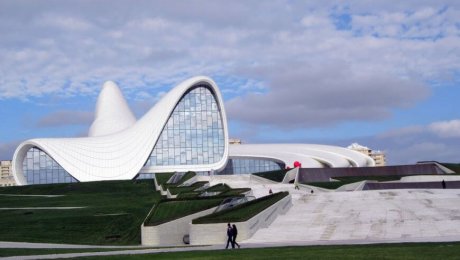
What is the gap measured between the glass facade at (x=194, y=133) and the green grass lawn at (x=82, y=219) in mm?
23961

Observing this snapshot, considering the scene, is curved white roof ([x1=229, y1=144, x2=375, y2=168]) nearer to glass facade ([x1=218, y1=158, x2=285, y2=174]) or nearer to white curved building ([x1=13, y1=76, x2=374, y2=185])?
white curved building ([x1=13, y1=76, x2=374, y2=185])

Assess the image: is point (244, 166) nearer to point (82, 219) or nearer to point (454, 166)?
point (454, 166)

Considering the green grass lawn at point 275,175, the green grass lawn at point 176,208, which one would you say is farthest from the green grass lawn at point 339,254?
the green grass lawn at point 275,175

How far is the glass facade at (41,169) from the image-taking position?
5532cm

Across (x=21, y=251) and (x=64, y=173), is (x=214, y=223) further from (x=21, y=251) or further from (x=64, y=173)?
(x=64, y=173)

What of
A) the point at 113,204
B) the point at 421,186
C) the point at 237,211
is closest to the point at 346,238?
the point at 237,211

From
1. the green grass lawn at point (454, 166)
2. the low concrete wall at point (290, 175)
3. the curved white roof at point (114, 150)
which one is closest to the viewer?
the green grass lawn at point (454, 166)

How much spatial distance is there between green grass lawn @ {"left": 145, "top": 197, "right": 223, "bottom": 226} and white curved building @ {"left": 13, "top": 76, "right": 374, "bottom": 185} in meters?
31.8

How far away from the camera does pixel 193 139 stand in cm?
6181

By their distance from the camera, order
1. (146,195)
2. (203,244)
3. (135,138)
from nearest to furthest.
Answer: (203,244) < (146,195) < (135,138)

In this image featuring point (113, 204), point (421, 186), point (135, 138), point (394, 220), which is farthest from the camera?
point (135, 138)

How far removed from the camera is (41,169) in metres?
56.1

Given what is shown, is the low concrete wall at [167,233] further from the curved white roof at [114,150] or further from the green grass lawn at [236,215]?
the curved white roof at [114,150]

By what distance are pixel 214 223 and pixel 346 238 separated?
13.0ft
